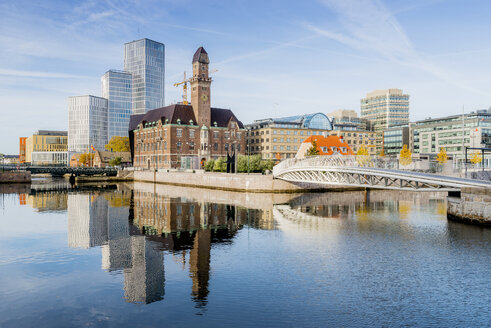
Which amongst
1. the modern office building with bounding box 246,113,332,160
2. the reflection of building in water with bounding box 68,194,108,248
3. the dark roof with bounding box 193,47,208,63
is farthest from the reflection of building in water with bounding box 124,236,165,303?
the modern office building with bounding box 246,113,332,160

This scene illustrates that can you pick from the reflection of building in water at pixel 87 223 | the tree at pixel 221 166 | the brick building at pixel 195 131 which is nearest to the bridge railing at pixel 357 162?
the reflection of building in water at pixel 87 223

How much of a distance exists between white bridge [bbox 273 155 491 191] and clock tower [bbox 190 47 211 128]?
195ft

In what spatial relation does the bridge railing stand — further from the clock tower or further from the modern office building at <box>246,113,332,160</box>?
the modern office building at <box>246,113,332,160</box>

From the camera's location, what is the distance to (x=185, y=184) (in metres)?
95.1

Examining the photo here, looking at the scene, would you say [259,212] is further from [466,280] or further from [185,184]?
[185,184]

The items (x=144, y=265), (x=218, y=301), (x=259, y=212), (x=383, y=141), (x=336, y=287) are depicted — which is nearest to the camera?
(x=218, y=301)

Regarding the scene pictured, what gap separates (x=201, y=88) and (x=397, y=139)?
356ft

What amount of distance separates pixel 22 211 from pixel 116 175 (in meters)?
72.5

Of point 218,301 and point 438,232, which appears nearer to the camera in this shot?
point 218,301

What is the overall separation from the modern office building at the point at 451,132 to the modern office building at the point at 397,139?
15.0ft

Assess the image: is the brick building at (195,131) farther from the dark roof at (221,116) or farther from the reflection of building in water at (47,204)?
the reflection of building in water at (47,204)

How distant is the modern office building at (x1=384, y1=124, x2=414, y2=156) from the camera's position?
187 m

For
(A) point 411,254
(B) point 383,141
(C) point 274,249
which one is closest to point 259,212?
(C) point 274,249

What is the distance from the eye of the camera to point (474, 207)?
3750 centimetres
